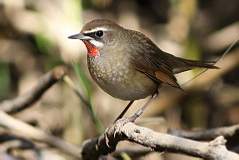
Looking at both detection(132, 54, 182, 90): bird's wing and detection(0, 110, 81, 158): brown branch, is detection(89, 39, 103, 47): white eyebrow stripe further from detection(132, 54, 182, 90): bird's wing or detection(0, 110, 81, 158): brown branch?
detection(0, 110, 81, 158): brown branch

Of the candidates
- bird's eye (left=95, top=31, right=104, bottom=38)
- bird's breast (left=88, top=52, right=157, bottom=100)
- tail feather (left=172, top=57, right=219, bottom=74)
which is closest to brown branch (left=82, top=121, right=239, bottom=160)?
bird's breast (left=88, top=52, right=157, bottom=100)

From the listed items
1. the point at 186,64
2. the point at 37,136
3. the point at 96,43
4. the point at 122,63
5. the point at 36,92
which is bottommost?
the point at 37,136

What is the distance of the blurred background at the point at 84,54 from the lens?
6.67m

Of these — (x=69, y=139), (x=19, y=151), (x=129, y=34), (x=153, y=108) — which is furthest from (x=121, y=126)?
(x=153, y=108)

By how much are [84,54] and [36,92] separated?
2.69 metres

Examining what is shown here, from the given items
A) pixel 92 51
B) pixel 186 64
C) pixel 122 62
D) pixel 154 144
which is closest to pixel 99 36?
pixel 92 51

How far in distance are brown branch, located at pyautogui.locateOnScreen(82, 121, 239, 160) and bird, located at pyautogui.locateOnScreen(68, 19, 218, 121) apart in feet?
1.34

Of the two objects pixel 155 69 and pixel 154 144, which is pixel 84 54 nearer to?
pixel 155 69

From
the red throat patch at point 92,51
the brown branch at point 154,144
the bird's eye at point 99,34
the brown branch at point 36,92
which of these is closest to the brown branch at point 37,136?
the brown branch at point 36,92

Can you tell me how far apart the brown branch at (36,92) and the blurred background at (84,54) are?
1153 millimetres

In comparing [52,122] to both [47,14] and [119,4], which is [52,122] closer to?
[47,14]

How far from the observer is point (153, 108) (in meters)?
6.89

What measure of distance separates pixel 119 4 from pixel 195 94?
203 cm

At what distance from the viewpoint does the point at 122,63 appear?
13.8 feet
